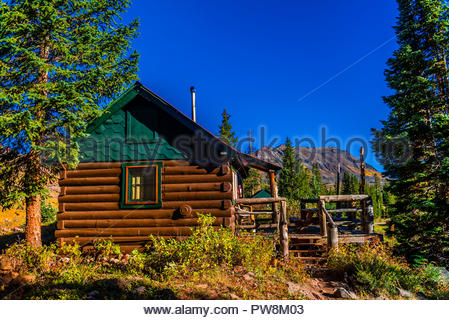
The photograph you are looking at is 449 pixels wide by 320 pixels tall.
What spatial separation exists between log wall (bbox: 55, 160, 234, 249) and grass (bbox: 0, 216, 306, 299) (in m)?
0.59

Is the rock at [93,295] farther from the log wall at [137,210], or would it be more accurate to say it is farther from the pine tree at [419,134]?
the pine tree at [419,134]

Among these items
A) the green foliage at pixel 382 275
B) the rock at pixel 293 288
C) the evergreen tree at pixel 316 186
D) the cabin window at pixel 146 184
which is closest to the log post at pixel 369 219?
the green foliage at pixel 382 275

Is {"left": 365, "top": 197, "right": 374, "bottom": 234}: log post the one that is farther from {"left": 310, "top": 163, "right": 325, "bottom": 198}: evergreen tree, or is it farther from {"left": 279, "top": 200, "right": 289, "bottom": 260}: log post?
{"left": 310, "top": 163, "right": 325, "bottom": 198}: evergreen tree

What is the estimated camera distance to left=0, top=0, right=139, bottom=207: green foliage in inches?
329

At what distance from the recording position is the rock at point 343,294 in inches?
255

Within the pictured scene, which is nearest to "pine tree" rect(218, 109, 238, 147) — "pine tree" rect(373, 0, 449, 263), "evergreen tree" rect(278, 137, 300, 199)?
"evergreen tree" rect(278, 137, 300, 199)

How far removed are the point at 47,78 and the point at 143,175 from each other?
497 cm

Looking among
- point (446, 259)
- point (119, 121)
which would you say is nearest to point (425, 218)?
point (446, 259)

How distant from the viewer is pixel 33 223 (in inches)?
363

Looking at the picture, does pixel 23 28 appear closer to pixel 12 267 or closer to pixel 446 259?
pixel 12 267

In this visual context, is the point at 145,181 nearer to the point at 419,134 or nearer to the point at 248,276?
the point at 248,276

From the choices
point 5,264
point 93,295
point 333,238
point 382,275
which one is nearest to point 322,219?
point 333,238

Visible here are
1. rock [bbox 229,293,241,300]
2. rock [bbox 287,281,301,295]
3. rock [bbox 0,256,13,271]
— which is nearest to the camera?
rock [bbox 229,293,241,300]
